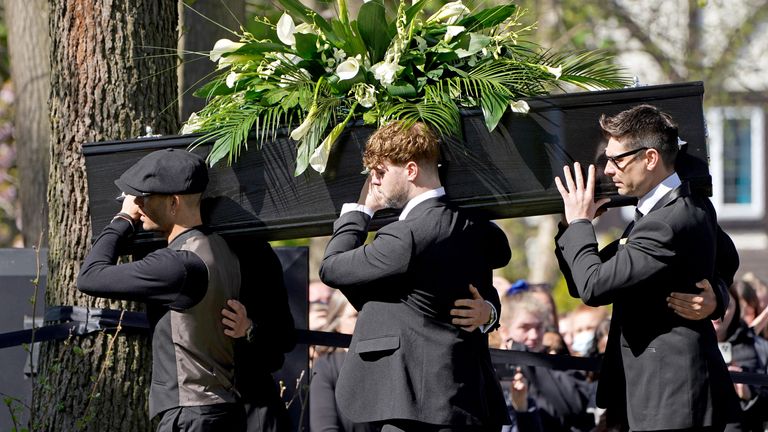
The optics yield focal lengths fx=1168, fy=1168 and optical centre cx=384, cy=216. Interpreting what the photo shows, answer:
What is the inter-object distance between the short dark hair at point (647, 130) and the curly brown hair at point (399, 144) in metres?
0.67

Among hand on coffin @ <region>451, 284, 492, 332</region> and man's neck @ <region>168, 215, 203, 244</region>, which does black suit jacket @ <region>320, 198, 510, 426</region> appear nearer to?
hand on coffin @ <region>451, 284, 492, 332</region>

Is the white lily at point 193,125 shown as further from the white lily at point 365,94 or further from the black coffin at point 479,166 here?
the white lily at point 365,94

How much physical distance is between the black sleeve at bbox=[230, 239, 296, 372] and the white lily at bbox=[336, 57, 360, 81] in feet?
2.83

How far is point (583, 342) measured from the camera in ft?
25.8

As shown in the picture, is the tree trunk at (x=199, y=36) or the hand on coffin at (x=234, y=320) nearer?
the hand on coffin at (x=234, y=320)

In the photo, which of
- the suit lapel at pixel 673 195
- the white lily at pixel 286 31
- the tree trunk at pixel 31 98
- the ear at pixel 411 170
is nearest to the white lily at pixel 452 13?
the white lily at pixel 286 31

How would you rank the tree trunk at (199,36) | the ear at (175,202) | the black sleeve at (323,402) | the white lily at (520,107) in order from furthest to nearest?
the tree trunk at (199,36) → the black sleeve at (323,402) → the ear at (175,202) → the white lily at (520,107)

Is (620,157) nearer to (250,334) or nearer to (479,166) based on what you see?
(479,166)

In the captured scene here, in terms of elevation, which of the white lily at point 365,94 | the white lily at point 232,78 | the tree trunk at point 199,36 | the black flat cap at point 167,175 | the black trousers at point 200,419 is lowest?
the black trousers at point 200,419

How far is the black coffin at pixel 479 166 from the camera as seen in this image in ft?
14.6

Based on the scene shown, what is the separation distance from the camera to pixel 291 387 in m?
6.01

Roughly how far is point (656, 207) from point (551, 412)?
271cm

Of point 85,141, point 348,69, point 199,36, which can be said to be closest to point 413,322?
point 348,69

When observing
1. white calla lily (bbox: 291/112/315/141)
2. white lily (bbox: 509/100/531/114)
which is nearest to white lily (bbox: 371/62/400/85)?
white calla lily (bbox: 291/112/315/141)
